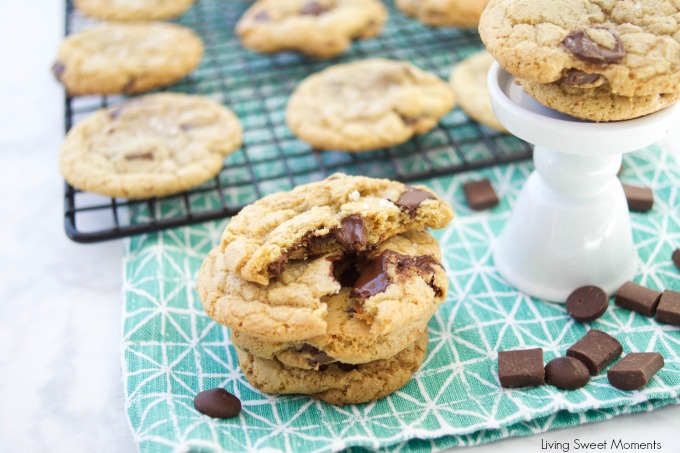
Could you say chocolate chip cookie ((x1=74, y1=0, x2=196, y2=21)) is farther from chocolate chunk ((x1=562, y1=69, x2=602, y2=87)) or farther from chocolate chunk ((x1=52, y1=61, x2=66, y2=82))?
chocolate chunk ((x1=562, y1=69, x2=602, y2=87))

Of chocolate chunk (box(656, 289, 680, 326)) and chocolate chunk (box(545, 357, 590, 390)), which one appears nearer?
chocolate chunk (box(545, 357, 590, 390))

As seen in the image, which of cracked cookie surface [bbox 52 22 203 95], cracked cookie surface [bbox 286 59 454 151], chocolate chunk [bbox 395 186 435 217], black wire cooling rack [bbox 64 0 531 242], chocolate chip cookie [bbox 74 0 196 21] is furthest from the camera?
chocolate chip cookie [bbox 74 0 196 21]

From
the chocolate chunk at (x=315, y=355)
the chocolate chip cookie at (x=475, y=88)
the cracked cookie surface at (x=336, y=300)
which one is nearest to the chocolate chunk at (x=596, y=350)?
the cracked cookie surface at (x=336, y=300)

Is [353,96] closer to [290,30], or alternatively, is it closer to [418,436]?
[290,30]

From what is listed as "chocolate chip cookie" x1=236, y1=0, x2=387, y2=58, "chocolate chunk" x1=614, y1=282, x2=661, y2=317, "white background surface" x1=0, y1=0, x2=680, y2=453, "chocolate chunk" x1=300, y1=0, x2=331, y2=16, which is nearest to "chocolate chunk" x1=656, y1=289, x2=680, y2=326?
"chocolate chunk" x1=614, y1=282, x2=661, y2=317

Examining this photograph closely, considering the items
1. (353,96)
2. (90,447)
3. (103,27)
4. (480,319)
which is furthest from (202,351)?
(103,27)

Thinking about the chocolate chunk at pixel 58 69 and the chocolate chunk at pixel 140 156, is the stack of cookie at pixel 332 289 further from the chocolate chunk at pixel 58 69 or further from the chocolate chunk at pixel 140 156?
the chocolate chunk at pixel 58 69

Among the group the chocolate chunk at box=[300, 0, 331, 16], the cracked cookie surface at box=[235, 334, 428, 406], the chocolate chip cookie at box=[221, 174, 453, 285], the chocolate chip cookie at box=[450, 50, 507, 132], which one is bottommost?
the cracked cookie surface at box=[235, 334, 428, 406]
